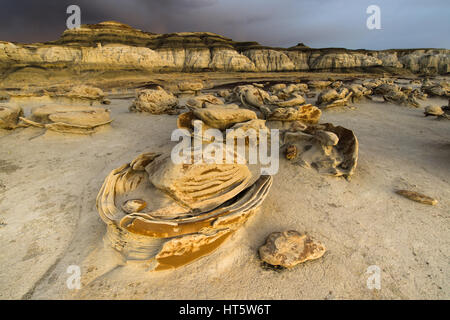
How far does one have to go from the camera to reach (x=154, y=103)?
790 cm

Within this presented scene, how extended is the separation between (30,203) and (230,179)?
9.53ft

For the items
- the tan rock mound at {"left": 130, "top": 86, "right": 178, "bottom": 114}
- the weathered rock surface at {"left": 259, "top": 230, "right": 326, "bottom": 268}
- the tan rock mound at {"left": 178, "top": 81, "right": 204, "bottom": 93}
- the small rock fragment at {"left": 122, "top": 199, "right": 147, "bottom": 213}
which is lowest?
the weathered rock surface at {"left": 259, "top": 230, "right": 326, "bottom": 268}

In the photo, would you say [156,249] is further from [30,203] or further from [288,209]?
[30,203]

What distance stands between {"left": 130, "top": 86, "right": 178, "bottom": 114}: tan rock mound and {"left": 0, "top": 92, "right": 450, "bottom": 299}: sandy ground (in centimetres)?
368

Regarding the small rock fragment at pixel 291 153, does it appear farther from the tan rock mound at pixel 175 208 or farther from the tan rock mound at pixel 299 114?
the tan rock mound at pixel 299 114

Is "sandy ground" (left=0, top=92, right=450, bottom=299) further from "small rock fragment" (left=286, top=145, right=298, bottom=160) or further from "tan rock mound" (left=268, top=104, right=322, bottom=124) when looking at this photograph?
"tan rock mound" (left=268, top=104, right=322, bottom=124)

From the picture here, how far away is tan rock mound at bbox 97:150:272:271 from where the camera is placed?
6.57ft

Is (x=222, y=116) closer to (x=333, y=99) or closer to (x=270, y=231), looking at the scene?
(x=270, y=231)

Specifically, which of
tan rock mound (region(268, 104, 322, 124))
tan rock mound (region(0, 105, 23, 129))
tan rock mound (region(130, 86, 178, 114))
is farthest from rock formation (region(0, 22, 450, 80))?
tan rock mound (region(268, 104, 322, 124))

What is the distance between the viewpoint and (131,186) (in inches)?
103

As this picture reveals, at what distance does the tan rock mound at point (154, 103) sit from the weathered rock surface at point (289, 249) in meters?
6.97

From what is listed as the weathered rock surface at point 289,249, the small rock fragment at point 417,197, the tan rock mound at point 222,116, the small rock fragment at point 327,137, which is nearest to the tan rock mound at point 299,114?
the tan rock mound at point 222,116

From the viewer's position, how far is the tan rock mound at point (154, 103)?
25.6ft
